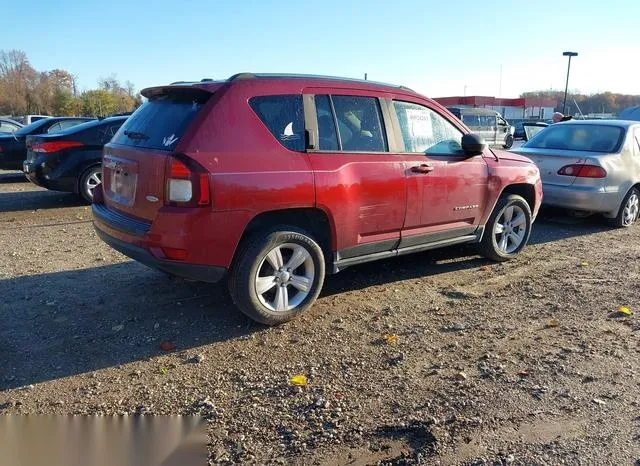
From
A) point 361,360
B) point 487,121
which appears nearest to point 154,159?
point 361,360

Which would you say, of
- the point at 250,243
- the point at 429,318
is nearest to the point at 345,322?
the point at 429,318

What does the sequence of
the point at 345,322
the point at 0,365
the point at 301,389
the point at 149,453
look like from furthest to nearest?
the point at 345,322 < the point at 0,365 < the point at 301,389 < the point at 149,453

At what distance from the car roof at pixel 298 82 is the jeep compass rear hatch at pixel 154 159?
0.06m

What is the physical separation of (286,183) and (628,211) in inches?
257

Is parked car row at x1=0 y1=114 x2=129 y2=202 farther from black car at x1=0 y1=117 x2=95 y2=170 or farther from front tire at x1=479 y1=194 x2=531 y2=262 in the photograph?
front tire at x1=479 y1=194 x2=531 y2=262

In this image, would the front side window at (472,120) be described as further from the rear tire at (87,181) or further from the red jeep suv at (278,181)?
the red jeep suv at (278,181)

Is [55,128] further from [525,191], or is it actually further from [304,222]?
[525,191]

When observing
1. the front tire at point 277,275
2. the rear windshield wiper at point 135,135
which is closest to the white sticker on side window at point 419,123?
the front tire at point 277,275

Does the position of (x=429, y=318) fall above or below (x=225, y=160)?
below

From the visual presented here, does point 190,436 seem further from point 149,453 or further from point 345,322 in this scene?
point 345,322

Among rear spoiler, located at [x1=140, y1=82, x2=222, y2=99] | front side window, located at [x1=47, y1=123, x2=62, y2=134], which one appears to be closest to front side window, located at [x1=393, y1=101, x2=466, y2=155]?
rear spoiler, located at [x1=140, y1=82, x2=222, y2=99]

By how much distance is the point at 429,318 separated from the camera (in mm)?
4566

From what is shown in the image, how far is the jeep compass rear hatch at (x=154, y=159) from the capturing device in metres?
3.79

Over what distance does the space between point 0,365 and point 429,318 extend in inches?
126
